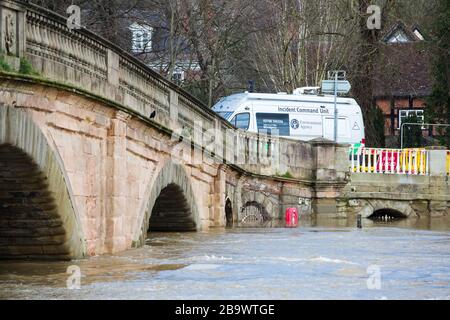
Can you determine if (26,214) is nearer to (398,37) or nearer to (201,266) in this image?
(201,266)

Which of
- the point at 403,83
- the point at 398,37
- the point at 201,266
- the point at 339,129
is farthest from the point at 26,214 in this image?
the point at 398,37

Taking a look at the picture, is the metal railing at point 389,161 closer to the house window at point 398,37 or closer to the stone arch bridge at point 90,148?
the stone arch bridge at point 90,148

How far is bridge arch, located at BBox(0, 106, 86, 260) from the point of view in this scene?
48.3ft

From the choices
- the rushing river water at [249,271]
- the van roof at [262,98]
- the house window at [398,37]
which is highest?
the house window at [398,37]

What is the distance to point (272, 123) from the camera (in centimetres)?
3519

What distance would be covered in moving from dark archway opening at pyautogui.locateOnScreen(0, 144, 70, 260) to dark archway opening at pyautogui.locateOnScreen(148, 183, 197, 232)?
6.69 metres

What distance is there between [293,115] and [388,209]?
3843 mm

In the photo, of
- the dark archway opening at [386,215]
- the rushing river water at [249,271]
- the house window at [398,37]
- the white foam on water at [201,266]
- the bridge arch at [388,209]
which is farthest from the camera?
the house window at [398,37]

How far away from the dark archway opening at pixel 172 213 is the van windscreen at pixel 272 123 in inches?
423

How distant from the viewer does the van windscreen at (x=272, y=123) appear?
35.0 metres

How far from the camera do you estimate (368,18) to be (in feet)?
140

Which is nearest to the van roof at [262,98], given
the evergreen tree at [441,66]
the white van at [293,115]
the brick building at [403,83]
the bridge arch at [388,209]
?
the white van at [293,115]

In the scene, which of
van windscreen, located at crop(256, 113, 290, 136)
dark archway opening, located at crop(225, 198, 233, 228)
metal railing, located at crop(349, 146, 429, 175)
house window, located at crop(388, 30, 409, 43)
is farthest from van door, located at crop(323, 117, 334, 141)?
house window, located at crop(388, 30, 409, 43)
